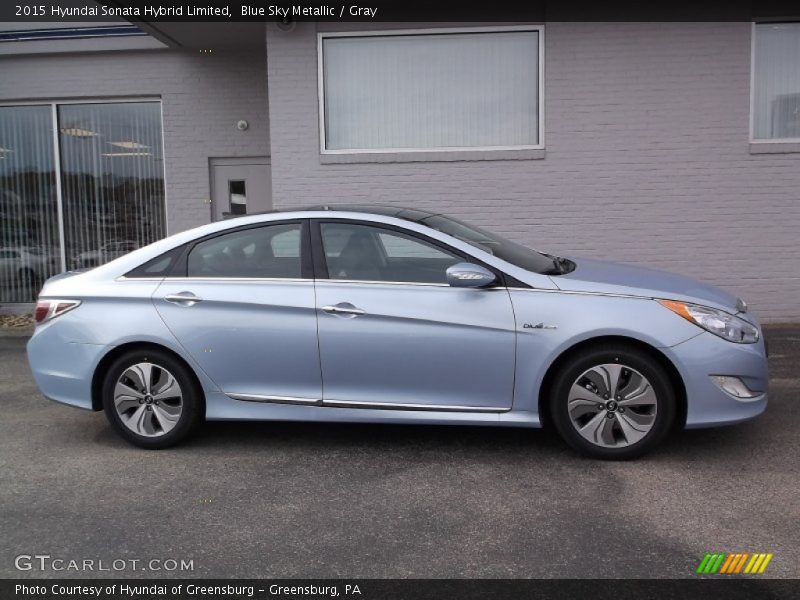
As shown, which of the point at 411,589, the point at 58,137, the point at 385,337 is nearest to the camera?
the point at 411,589

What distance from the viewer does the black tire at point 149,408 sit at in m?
5.09

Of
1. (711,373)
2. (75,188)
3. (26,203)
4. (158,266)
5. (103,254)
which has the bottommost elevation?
(711,373)

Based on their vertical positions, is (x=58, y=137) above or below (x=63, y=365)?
above

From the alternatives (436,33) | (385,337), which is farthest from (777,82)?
(385,337)

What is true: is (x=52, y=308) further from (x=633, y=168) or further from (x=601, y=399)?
(x=633, y=168)

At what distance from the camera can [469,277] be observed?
4727 millimetres

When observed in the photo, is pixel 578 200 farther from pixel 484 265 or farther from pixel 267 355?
pixel 267 355

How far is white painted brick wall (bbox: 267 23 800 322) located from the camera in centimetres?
911

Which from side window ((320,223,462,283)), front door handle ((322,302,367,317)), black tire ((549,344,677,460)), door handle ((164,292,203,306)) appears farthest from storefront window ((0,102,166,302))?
black tire ((549,344,677,460))

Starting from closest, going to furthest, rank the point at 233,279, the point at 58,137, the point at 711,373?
1. the point at 711,373
2. the point at 233,279
3. the point at 58,137

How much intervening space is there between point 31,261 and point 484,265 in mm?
9147

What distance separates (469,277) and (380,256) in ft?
2.20

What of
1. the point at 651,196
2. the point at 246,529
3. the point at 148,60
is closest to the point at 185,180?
the point at 148,60

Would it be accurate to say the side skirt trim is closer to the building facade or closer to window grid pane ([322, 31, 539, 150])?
the building facade
